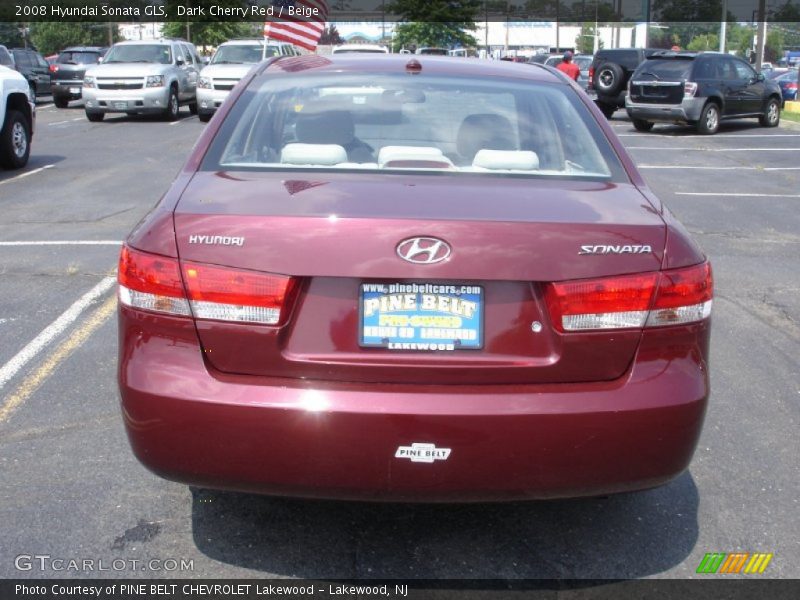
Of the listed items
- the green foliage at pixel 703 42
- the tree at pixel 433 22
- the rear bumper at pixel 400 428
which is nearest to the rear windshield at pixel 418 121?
the rear bumper at pixel 400 428

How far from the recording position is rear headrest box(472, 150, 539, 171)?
11.7 feet

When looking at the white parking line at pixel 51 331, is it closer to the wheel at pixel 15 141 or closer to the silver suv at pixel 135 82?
the wheel at pixel 15 141

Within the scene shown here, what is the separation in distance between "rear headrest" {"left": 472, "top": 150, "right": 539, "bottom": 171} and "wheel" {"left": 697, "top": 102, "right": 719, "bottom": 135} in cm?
1812

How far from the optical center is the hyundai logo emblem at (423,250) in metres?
2.79

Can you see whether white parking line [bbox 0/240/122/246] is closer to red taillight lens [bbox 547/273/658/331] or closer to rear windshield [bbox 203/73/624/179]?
rear windshield [bbox 203/73/624/179]

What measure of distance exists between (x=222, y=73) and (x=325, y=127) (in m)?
18.3

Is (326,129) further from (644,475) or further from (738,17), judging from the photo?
(738,17)

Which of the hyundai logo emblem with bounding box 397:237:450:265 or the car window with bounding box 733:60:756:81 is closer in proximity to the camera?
the hyundai logo emblem with bounding box 397:237:450:265

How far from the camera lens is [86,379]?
5004 millimetres

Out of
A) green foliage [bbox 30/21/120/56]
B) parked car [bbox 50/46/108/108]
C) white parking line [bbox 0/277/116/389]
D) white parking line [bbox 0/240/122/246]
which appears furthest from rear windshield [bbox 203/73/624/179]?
green foliage [bbox 30/21/120/56]

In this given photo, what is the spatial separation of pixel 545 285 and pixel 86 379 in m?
2.99

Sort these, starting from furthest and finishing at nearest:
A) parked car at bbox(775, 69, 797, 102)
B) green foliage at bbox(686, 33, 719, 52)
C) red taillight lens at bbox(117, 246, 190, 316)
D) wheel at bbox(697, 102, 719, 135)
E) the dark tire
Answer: green foliage at bbox(686, 33, 719, 52) → parked car at bbox(775, 69, 797, 102) → the dark tire → wheel at bbox(697, 102, 719, 135) → red taillight lens at bbox(117, 246, 190, 316)

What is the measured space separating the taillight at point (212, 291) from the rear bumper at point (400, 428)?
0.06m

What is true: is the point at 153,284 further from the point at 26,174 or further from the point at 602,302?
the point at 26,174
